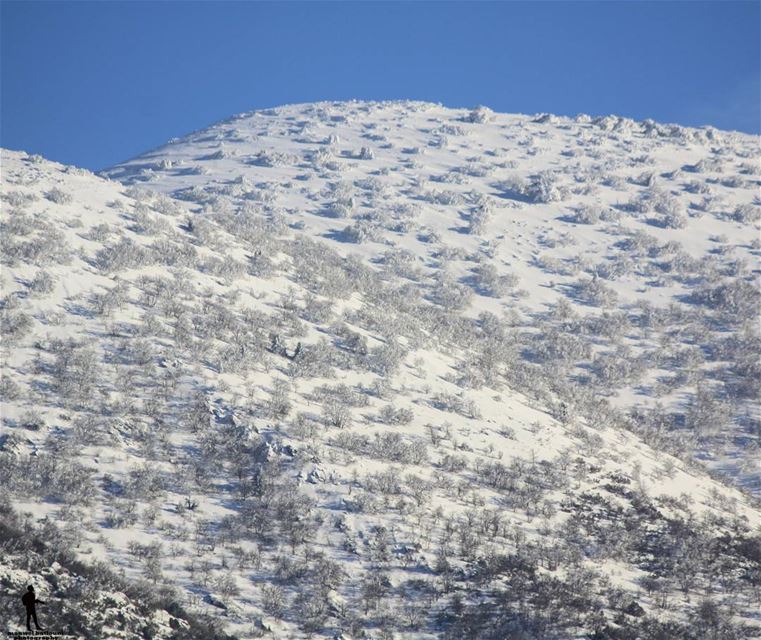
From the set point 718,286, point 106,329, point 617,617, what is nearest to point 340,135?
point 718,286

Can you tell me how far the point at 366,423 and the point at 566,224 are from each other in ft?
162

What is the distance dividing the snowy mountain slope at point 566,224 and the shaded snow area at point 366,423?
1.23 feet

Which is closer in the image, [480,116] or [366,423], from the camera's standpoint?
[366,423]

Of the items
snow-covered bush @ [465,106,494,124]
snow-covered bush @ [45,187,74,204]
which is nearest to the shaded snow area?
snow-covered bush @ [45,187,74,204]

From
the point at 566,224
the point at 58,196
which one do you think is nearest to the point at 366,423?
the point at 58,196

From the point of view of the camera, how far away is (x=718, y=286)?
65.1m

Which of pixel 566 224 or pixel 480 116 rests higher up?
pixel 480 116

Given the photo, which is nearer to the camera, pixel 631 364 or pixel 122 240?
pixel 122 240

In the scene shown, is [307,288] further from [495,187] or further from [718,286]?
[495,187]

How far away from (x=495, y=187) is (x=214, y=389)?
2297 inches

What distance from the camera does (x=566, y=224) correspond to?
7862 centimetres

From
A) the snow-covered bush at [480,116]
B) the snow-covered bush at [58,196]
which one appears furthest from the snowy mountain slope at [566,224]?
the snow-covered bush at [58,196]

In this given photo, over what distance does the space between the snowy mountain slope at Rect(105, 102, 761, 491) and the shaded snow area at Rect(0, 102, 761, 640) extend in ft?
1.23

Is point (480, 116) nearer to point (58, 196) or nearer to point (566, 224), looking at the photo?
point (566, 224)
